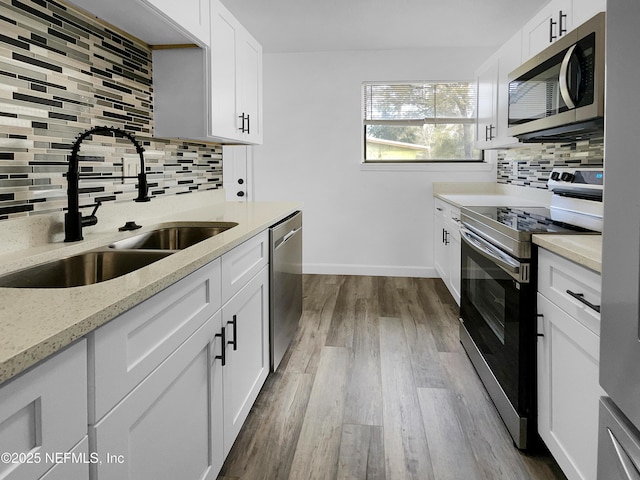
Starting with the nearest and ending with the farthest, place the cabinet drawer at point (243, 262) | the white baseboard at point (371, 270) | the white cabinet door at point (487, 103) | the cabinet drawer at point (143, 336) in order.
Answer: the cabinet drawer at point (143, 336) → the cabinet drawer at point (243, 262) → the white cabinet door at point (487, 103) → the white baseboard at point (371, 270)

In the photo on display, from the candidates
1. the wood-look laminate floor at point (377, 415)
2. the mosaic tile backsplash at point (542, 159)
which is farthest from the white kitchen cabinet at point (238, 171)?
the mosaic tile backsplash at point (542, 159)

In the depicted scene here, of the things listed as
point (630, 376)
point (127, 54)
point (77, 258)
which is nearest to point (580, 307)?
point (630, 376)

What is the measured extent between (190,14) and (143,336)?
162 centimetres

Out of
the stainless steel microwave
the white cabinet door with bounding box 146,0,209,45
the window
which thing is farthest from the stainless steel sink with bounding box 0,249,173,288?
the window

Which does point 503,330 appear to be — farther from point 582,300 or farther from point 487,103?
point 487,103

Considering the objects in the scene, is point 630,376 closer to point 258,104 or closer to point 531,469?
point 531,469

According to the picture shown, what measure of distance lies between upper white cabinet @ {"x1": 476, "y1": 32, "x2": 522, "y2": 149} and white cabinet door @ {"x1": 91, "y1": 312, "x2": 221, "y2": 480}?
8.82ft

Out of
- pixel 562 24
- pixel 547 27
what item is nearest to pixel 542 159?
pixel 547 27

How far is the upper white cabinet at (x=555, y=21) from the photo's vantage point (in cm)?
222

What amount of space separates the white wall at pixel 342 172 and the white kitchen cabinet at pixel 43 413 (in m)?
4.46

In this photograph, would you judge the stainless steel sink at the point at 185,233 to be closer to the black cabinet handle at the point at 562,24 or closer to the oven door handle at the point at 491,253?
the oven door handle at the point at 491,253

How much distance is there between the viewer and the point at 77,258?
4.98ft

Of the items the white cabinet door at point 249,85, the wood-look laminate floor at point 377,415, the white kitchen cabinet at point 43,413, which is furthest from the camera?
the white cabinet door at point 249,85

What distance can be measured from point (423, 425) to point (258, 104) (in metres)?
2.28
